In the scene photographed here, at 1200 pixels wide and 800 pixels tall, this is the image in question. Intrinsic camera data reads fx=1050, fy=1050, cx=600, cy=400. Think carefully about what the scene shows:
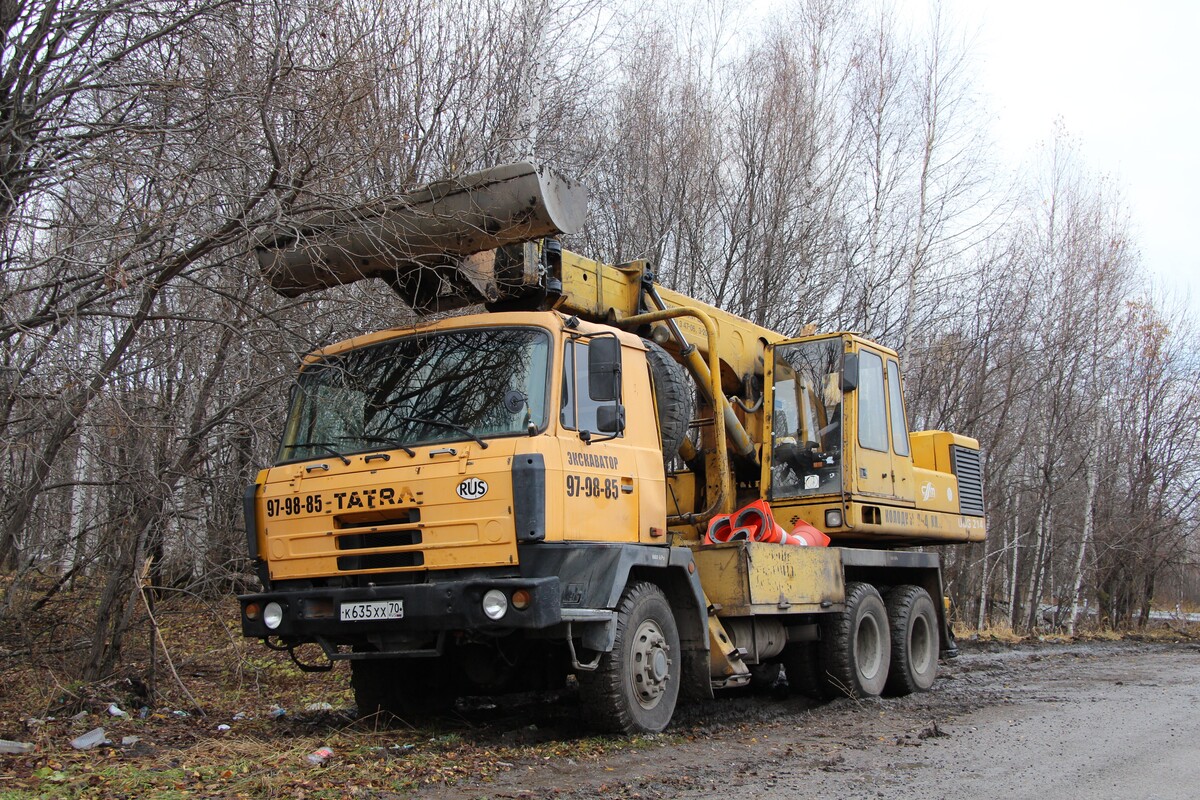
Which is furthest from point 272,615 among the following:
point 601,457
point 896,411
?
point 896,411

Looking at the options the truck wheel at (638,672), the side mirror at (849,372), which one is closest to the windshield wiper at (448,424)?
the truck wheel at (638,672)

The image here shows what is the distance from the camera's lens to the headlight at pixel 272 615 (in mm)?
6895

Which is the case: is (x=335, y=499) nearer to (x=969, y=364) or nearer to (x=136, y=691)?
(x=136, y=691)

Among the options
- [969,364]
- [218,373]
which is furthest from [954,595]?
[218,373]

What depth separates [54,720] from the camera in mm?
7227

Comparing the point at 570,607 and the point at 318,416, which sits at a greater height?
the point at 318,416

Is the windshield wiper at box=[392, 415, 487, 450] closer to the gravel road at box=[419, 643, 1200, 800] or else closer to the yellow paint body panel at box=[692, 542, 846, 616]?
the gravel road at box=[419, 643, 1200, 800]

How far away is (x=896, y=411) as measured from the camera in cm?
1066

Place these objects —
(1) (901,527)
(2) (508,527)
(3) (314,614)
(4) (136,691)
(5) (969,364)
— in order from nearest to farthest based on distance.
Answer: (2) (508,527), (3) (314,614), (4) (136,691), (1) (901,527), (5) (969,364)

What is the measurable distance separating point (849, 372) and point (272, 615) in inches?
222

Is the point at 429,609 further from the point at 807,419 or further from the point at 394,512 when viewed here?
the point at 807,419

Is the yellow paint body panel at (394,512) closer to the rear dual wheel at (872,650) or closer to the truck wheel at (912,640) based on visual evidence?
the rear dual wheel at (872,650)

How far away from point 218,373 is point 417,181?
10.3ft

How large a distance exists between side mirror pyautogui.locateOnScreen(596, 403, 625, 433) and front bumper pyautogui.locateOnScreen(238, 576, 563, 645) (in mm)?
1137
